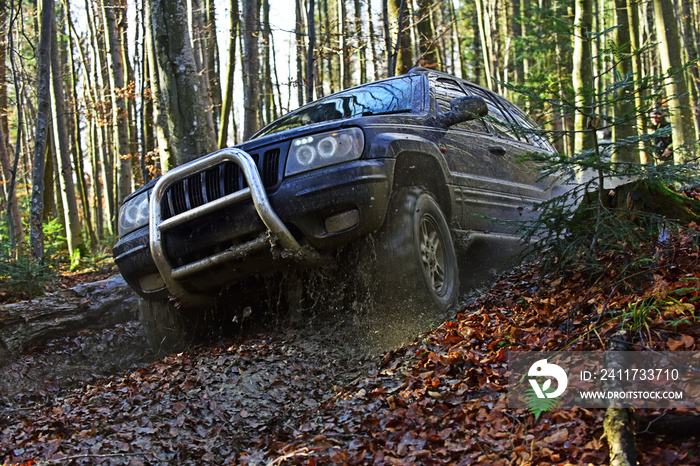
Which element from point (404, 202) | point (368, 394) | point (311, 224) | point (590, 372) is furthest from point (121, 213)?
point (590, 372)

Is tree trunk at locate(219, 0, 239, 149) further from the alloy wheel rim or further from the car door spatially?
the alloy wheel rim

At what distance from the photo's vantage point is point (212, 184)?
13.9 ft

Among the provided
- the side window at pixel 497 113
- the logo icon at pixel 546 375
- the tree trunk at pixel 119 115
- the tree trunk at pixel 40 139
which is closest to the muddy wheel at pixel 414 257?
the logo icon at pixel 546 375

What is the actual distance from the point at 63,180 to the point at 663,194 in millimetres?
13216

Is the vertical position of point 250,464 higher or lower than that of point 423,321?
lower

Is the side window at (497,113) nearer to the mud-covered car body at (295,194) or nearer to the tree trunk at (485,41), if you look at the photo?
the mud-covered car body at (295,194)

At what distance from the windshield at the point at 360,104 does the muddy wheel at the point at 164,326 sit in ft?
6.12

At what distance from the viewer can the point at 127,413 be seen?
3.59 m

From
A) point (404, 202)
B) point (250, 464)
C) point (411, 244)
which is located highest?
point (404, 202)

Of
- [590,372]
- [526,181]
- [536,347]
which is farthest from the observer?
[526,181]

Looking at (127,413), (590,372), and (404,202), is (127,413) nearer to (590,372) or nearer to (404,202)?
(404,202)

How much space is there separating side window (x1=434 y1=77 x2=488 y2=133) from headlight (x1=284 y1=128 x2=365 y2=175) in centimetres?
152

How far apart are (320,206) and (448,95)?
7.93 ft

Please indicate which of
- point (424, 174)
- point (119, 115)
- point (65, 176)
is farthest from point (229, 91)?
point (424, 174)
